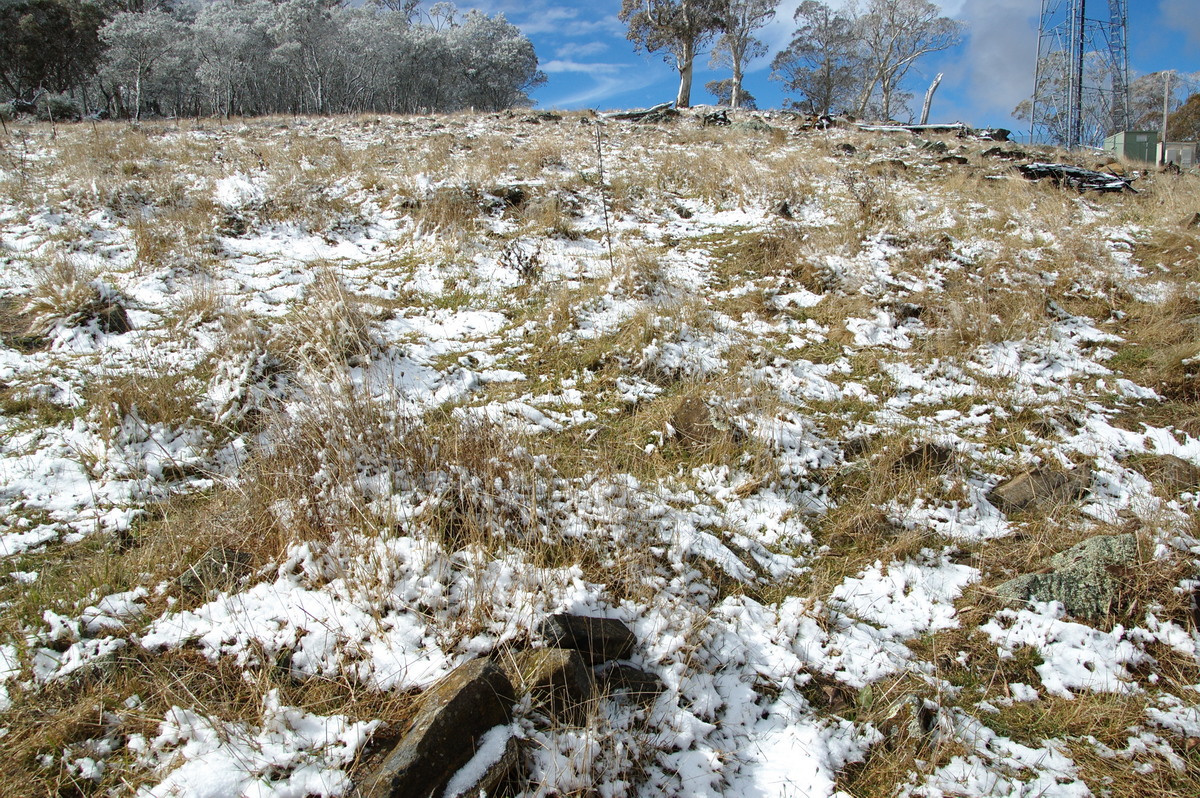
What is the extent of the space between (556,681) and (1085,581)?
2.72m

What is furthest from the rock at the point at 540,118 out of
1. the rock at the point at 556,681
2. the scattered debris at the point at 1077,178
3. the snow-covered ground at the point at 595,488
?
the rock at the point at 556,681

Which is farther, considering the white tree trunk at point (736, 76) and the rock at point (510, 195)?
the white tree trunk at point (736, 76)

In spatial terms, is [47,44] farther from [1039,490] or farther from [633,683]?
[1039,490]

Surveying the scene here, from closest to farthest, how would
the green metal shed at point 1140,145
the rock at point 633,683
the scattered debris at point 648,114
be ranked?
the rock at point 633,683, the green metal shed at point 1140,145, the scattered debris at point 648,114

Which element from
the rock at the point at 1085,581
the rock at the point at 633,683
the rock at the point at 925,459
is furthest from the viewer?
the rock at the point at 925,459

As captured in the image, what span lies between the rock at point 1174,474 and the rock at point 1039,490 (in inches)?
16.7

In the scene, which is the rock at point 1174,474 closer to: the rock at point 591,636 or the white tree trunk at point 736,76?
the rock at point 591,636

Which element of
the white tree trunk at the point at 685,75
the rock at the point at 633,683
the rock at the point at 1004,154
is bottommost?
the rock at the point at 633,683

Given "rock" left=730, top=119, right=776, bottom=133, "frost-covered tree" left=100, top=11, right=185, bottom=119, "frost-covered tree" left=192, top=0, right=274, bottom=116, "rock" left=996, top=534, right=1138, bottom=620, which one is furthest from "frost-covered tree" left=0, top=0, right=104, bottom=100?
"rock" left=996, top=534, right=1138, bottom=620

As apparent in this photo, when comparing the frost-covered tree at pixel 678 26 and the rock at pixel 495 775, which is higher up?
the frost-covered tree at pixel 678 26

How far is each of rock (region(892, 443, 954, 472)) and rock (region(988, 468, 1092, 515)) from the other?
340mm

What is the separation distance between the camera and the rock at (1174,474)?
144 inches

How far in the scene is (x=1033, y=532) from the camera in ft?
11.0

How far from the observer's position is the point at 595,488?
340cm
